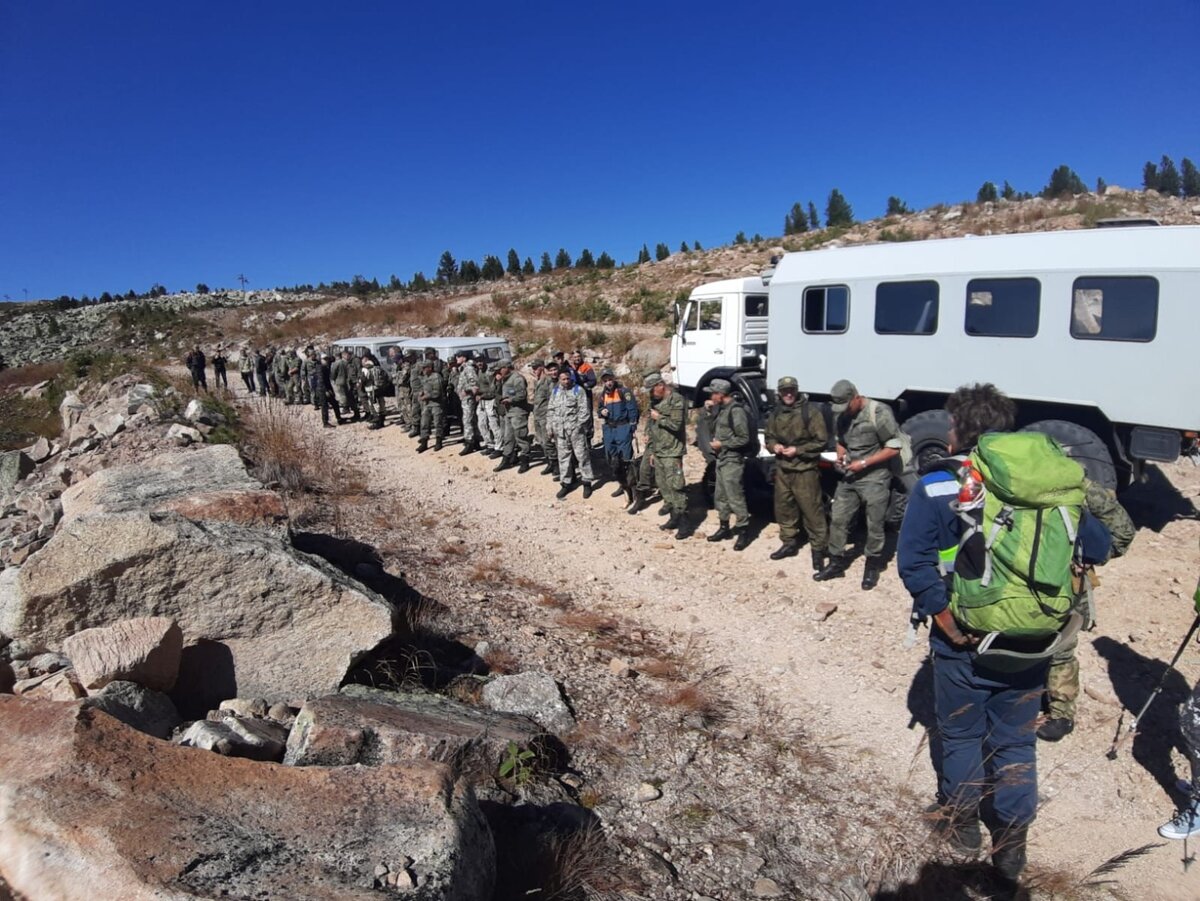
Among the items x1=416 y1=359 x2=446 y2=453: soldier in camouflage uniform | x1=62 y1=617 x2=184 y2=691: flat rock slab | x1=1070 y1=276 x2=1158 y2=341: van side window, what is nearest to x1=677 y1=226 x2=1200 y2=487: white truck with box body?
x1=1070 y1=276 x2=1158 y2=341: van side window

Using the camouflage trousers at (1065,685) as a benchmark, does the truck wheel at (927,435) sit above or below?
above

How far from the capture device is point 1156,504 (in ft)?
24.2

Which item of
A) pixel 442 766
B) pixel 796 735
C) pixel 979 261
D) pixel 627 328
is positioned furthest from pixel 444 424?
pixel 627 328

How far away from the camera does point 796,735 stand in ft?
12.8

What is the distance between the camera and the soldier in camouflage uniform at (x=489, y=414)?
10422 mm

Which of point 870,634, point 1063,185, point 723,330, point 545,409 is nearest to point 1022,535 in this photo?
point 870,634

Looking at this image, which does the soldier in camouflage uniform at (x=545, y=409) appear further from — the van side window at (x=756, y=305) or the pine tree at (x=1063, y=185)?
the pine tree at (x=1063, y=185)

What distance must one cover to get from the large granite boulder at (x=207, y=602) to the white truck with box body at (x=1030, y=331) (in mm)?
6094

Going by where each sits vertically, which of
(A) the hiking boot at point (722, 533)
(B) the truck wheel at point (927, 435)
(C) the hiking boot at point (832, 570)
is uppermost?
(B) the truck wheel at point (927, 435)

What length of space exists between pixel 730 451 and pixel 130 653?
5154mm

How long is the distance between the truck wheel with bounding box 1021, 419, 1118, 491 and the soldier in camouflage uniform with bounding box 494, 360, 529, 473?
615 cm

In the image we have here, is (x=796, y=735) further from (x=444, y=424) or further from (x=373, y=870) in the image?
(x=444, y=424)

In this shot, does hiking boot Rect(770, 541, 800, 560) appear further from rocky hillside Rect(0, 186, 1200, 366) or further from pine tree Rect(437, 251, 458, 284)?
pine tree Rect(437, 251, 458, 284)

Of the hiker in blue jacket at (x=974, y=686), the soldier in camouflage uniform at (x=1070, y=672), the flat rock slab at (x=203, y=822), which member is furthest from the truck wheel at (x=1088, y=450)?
the flat rock slab at (x=203, y=822)
